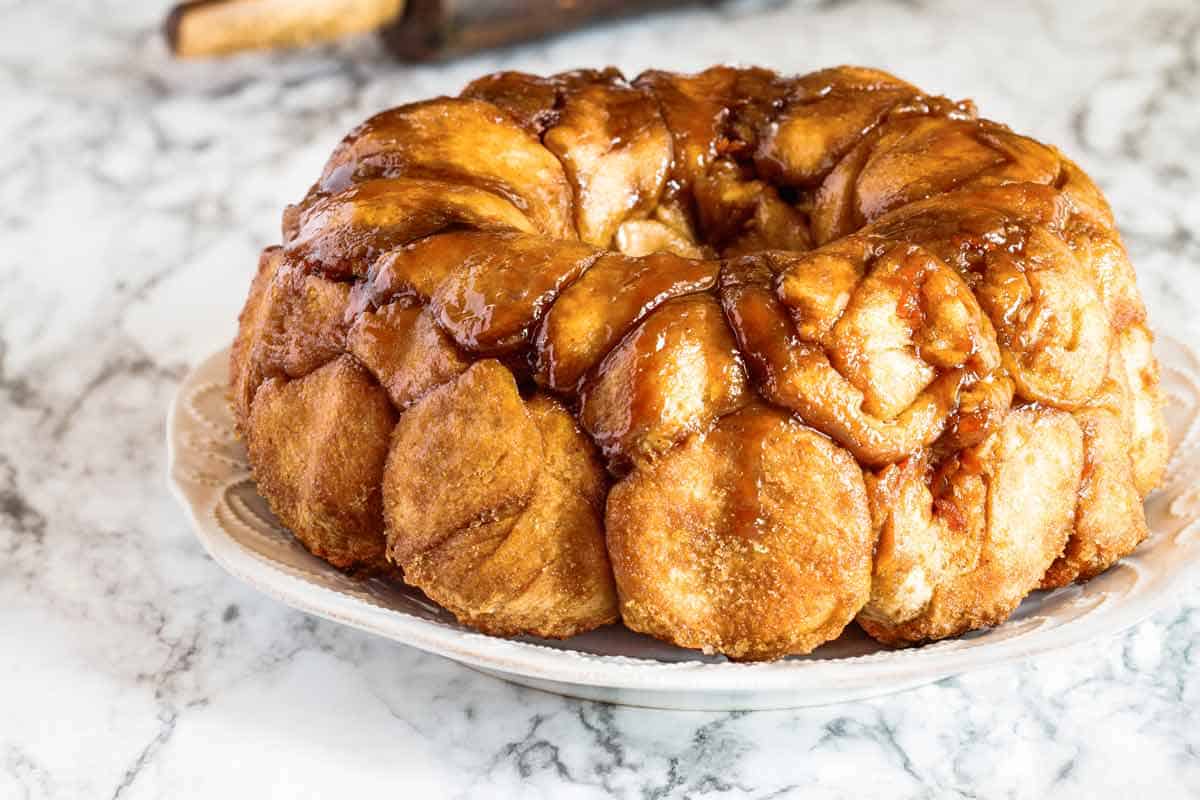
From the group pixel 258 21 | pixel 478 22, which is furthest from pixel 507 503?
pixel 258 21

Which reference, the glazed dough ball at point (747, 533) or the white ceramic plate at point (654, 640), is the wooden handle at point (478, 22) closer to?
the white ceramic plate at point (654, 640)

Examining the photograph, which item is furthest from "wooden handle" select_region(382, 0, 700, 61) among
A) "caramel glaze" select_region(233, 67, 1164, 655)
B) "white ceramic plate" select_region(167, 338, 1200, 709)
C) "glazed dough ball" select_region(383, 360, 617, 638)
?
"glazed dough ball" select_region(383, 360, 617, 638)

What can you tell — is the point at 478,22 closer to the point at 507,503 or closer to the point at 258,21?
the point at 258,21

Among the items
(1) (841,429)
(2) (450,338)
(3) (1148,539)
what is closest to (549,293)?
(2) (450,338)

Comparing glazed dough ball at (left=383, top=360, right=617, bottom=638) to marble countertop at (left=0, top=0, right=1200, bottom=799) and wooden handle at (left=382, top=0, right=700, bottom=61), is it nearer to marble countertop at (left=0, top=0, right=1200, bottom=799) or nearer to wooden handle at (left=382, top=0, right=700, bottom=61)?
marble countertop at (left=0, top=0, right=1200, bottom=799)

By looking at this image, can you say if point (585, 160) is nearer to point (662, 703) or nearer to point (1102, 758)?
point (662, 703)
